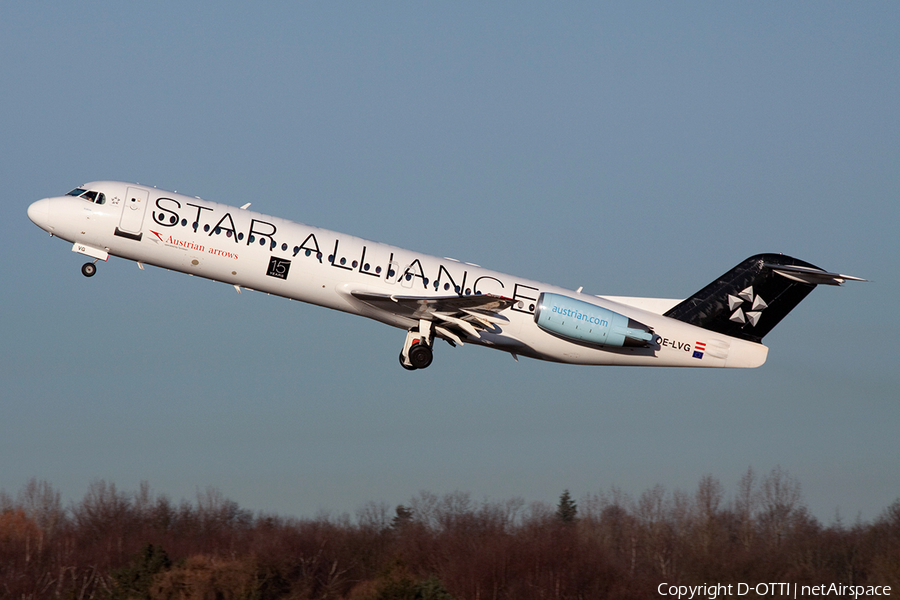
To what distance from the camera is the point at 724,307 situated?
104ft

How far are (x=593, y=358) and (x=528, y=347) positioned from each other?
219 centimetres

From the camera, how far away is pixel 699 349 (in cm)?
3141

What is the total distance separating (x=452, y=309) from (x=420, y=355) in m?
2.09

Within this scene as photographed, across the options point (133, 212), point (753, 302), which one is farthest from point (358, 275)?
point (753, 302)

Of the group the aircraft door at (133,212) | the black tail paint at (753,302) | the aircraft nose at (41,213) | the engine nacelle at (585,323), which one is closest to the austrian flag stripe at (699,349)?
the black tail paint at (753,302)

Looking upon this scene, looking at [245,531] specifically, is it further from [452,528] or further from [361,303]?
[361,303]

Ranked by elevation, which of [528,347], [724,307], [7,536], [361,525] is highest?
[724,307]

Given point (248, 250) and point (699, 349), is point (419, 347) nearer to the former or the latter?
point (248, 250)

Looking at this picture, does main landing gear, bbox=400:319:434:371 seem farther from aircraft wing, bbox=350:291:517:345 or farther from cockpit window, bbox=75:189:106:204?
cockpit window, bbox=75:189:106:204

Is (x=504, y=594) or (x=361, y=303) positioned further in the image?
(x=504, y=594)

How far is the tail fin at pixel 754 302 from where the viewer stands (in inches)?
1248

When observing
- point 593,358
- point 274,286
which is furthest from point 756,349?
point 274,286

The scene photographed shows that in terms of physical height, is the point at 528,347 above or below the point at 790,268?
below

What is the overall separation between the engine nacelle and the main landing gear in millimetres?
3194
